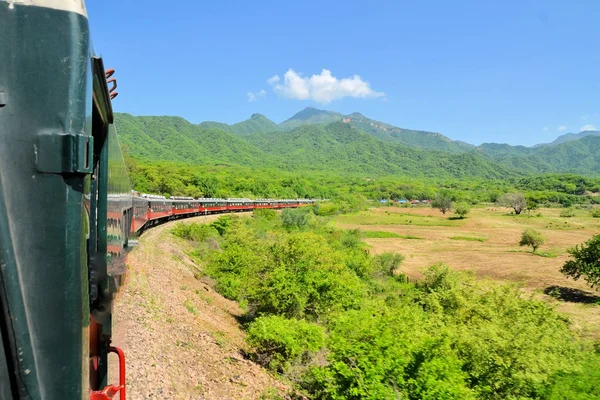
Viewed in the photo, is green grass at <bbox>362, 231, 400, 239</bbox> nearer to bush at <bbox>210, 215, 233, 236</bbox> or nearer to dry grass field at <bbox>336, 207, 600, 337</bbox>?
dry grass field at <bbox>336, 207, 600, 337</bbox>

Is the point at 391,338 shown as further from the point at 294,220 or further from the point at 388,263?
the point at 294,220

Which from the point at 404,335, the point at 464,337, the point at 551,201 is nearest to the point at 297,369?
the point at 404,335

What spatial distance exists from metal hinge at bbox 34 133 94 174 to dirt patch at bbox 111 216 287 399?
6.84m

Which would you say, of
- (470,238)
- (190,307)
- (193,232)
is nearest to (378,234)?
(470,238)

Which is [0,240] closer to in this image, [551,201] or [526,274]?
[526,274]

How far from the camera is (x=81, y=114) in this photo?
1699mm

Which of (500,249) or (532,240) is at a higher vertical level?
(532,240)

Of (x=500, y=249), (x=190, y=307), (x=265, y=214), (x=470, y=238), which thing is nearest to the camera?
(x=190, y=307)

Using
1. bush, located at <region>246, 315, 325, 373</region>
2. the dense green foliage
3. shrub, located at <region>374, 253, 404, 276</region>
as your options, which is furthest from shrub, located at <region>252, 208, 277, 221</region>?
bush, located at <region>246, 315, 325, 373</region>

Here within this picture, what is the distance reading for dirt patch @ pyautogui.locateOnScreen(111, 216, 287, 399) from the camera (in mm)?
8812

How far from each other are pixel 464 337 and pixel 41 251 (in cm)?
1279

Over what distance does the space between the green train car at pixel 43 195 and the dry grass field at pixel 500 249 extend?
17846mm

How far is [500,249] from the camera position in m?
56.2

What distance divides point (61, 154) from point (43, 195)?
0.56 feet
